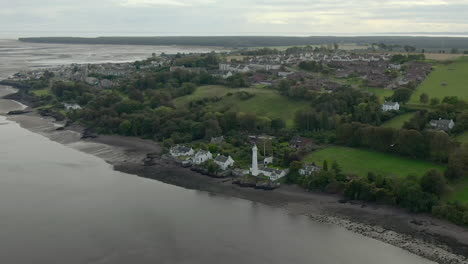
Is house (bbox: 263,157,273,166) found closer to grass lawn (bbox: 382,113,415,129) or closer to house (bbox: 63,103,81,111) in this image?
grass lawn (bbox: 382,113,415,129)

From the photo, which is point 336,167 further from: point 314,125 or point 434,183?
point 314,125

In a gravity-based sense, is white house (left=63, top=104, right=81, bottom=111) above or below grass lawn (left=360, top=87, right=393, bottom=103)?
below

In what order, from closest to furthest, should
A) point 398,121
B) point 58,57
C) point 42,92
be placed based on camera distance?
point 398,121 < point 42,92 < point 58,57

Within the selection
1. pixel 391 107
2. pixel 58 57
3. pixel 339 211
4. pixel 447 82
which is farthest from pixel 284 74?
pixel 58 57

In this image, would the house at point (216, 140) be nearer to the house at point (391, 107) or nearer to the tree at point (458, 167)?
the house at point (391, 107)

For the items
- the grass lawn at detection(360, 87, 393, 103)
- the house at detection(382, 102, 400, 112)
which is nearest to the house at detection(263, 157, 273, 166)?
the house at detection(382, 102, 400, 112)

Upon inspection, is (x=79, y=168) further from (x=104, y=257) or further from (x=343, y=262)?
(x=343, y=262)

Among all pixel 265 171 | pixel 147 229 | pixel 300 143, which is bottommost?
pixel 147 229

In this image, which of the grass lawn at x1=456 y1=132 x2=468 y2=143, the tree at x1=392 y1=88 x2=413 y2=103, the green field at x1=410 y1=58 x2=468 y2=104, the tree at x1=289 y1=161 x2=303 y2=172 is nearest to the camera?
the tree at x1=289 y1=161 x2=303 y2=172
